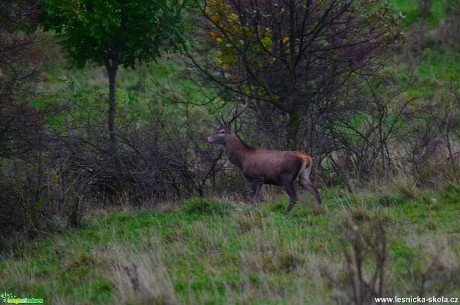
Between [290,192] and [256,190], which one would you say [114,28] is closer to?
[256,190]

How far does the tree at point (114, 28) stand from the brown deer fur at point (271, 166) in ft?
6.05

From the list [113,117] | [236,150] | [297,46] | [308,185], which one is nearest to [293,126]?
[297,46]

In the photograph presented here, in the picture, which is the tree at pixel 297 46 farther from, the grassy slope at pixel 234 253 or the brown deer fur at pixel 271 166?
the grassy slope at pixel 234 253

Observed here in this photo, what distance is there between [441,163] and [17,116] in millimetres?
6813

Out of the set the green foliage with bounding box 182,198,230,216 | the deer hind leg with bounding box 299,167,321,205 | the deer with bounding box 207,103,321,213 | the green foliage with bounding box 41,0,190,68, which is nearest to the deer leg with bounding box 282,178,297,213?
the deer with bounding box 207,103,321,213

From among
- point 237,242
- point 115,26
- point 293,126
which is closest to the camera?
point 237,242

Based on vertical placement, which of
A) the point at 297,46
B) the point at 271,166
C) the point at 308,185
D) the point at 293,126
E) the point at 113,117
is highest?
the point at 297,46

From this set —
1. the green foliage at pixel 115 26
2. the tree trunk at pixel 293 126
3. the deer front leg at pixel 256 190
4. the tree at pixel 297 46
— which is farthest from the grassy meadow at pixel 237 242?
the green foliage at pixel 115 26

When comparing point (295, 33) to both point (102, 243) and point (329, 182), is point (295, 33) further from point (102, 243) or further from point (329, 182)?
point (102, 243)

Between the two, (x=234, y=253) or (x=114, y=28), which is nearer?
(x=234, y=253)

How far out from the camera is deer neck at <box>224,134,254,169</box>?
12930mm

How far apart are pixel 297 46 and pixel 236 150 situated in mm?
2874

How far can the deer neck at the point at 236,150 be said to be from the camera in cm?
1293

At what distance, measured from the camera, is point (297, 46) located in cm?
1487
